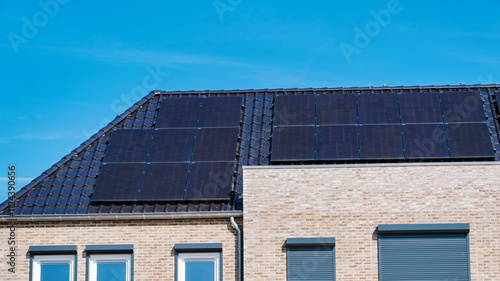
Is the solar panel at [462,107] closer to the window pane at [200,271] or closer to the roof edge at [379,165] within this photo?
the roof edge at [379,165]

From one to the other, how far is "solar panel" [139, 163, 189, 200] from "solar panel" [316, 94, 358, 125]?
14.4 ft

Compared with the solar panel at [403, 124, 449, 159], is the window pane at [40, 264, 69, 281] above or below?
below

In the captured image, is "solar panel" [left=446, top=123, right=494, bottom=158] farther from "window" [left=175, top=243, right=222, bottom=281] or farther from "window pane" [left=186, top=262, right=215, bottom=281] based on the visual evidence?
"window pane" [left=186, top=262, right=215, bottom=281]

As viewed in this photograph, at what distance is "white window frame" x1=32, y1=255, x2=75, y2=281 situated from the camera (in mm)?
19703

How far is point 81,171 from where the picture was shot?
71.4ft

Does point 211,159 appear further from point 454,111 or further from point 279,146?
point 454,111

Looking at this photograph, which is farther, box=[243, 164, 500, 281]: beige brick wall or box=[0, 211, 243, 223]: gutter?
box=[0, 211, 243, 223]: gutter

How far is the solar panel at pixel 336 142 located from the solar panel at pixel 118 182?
5.06 m

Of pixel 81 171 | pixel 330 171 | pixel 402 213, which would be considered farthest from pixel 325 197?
pixel 81 171

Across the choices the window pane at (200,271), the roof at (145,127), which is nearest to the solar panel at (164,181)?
the roof at (145,127)

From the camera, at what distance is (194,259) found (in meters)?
19.4

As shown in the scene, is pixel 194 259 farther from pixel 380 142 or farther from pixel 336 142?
pixel 380 142

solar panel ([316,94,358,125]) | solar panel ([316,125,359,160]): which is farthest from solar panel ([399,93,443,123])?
solar panel ([316,125,359,160])

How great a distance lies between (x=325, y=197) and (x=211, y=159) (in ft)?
12.6
